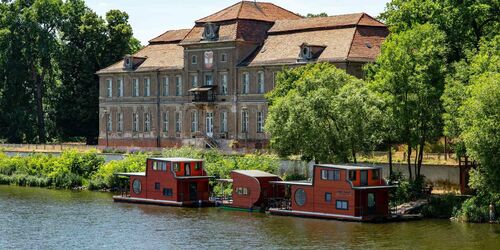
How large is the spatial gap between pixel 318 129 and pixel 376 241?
13.8 metres

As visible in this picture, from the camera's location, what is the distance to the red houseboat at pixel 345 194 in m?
58.3

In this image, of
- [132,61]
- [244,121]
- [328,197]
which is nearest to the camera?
[328,197]

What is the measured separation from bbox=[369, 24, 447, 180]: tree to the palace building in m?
17.6

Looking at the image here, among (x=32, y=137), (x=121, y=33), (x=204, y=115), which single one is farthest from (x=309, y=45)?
(x=32, y=137)

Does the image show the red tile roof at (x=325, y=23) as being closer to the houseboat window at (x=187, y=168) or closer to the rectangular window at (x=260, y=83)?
the rectangular window at (x=260, y=83)

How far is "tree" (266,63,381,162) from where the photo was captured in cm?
6250

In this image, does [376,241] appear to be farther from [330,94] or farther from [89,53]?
[89,53]

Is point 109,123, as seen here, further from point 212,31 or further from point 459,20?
point 459,20

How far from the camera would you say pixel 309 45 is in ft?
273

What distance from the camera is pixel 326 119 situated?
64.0m

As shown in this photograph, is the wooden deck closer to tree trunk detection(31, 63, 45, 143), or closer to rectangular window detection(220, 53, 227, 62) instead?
rectangular window detection(220, 53, 227, 62)

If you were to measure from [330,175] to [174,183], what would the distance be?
12.5 meters

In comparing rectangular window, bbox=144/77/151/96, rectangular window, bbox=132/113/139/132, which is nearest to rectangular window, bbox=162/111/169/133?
rectangular window, bbox=144/77/151/96

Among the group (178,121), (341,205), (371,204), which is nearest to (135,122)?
(178,121)
